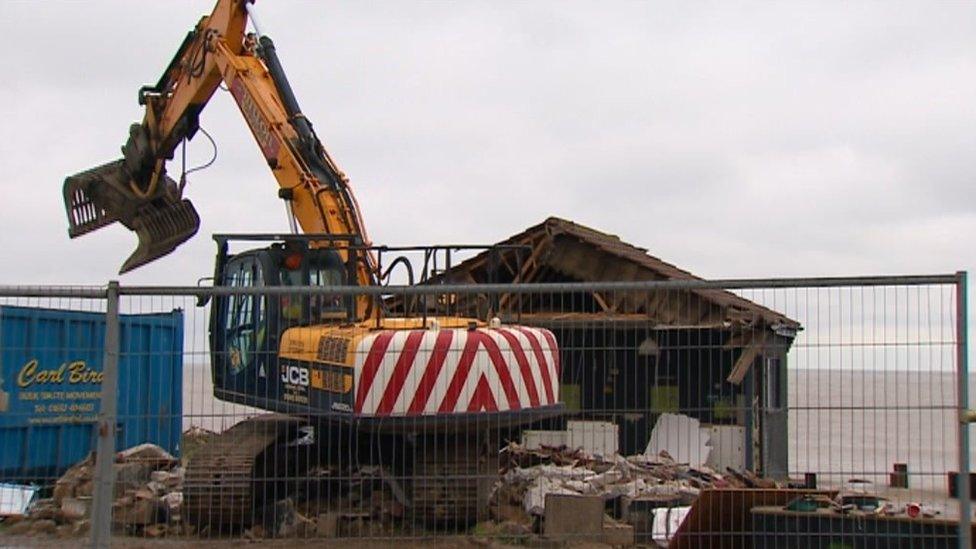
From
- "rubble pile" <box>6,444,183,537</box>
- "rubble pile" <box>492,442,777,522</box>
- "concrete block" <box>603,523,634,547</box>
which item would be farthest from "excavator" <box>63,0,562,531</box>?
"concrete block" <box>603,523,634,547</box>

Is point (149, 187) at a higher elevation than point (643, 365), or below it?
higher

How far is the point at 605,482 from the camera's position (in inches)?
424

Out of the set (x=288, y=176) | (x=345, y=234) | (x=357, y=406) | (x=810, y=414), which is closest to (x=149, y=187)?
(x=288, y=176)

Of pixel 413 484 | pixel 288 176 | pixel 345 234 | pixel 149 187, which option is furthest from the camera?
pixel 149 187

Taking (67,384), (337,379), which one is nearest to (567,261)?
(67,384)

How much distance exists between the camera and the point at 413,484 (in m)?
9.59

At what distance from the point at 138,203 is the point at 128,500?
7516 mm

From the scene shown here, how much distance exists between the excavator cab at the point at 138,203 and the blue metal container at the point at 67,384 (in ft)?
6.07

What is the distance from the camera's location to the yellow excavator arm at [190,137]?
14.0 m

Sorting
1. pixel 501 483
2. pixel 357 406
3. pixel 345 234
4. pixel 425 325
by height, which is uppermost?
pixel 345 234

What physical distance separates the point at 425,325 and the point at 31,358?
5129 millimetres

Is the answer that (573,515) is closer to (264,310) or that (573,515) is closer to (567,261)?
(264,310)

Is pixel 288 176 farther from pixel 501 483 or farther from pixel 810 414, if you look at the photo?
pixel 810 414

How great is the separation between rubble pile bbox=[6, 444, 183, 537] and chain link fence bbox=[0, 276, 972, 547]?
0.09ft
